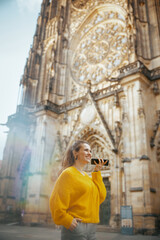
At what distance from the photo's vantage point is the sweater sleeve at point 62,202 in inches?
67.9

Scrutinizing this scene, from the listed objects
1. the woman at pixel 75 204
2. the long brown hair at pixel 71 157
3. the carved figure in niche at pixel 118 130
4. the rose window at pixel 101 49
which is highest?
the rose window at pixel 101 49

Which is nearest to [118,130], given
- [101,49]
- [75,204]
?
[101,49]

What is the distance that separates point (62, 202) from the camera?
5.89 ft

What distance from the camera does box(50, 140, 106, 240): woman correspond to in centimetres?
174

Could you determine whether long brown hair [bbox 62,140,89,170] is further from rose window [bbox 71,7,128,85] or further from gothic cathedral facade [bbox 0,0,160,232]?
rose window [bbox 71,7,128,85]

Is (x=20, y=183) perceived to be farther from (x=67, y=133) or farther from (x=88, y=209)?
(x=88, y=209)

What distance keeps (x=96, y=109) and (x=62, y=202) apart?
40.0 feet

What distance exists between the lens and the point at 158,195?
9664 millimetres

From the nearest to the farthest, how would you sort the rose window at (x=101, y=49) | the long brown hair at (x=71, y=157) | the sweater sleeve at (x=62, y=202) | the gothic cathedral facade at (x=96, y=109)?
the sweater sleeve at (x=62, y=202) < the long brown hair at (x=71, y=157) < the gothic cathedral facade at (x=96, y=109) < the rose window at (x=101, y=49)

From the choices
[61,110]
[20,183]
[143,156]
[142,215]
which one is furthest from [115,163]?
[20,183]

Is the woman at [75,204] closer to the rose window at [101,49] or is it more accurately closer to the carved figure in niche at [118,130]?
the carved figure in niche at [118,130]

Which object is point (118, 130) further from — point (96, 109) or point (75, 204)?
point (75, 204)

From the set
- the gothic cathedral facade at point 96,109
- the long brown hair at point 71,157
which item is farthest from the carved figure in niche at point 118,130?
the long brown hair at point 71,157

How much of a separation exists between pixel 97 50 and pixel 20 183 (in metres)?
11.7
